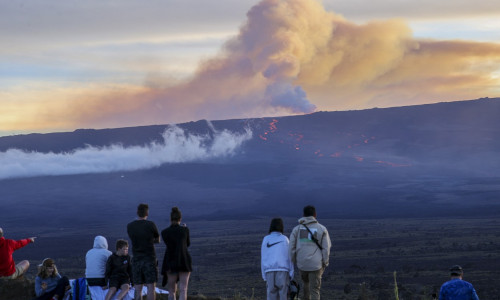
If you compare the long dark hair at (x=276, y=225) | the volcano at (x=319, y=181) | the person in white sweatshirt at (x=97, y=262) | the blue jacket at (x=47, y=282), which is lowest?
the blue jacket at (x=47, y=282)

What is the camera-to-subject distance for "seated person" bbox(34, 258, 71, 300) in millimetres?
13516

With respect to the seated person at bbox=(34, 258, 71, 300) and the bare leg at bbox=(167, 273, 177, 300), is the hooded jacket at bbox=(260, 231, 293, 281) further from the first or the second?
the seated person at bbox=(34, 258, 71, 300)

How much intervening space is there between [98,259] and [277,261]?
2.89 m

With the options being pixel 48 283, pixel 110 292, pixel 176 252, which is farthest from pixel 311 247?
pixel 48 283

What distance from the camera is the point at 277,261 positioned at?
12.4 m

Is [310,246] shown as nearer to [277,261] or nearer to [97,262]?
[277,261]

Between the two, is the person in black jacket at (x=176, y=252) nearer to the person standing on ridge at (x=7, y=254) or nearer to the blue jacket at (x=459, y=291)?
the person standing on ridge at (x=7, y=254)

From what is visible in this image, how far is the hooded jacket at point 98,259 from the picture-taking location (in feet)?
44.2

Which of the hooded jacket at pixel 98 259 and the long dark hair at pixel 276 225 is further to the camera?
the hooded jacket at pixel 98 259

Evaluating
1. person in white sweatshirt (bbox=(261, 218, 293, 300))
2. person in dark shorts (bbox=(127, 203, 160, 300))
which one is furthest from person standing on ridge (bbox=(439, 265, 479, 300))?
person in dark shorts (bbox=(127, 203, 160, 300))

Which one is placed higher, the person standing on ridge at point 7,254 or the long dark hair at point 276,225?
the long dark hair at point 276,225

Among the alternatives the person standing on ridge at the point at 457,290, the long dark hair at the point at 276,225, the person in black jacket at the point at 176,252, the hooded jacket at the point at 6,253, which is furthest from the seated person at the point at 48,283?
the person standing on ridge at the point at 457,290

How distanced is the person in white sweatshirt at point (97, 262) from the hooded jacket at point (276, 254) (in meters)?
2.60

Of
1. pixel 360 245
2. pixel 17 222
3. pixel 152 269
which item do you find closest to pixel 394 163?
pixel 17 222
